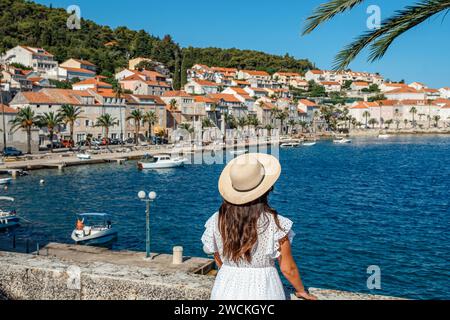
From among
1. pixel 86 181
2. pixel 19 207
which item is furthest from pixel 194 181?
pixel 19 207

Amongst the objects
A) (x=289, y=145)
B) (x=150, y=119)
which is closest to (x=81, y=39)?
(x=150, y=119)

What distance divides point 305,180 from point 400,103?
14904 cm

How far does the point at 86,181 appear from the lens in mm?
49281

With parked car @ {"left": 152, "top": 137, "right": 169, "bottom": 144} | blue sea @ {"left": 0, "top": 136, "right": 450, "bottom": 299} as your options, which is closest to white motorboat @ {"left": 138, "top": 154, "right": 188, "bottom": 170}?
blue sea @ {"left": 0, "top": 136, "right": 450, "bottom": 299}

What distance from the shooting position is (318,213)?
34.9 meters

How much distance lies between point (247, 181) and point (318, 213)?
3227 centimetres

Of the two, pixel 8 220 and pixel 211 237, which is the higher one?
pixel 211 237

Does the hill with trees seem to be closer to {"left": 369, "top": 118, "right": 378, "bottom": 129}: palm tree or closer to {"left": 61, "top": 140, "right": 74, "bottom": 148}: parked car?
{"left": 61, "top": 140, "right": 74, "bottom": 148}: parked car

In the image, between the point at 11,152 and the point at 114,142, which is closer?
the point at 11,152

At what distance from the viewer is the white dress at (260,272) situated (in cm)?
357

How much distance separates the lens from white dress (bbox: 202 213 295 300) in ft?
11.7

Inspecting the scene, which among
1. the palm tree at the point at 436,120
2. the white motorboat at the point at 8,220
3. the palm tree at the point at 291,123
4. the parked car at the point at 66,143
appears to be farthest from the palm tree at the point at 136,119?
the palm tree at the point at 436,120

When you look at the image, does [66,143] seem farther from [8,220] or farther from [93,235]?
[93,235]
